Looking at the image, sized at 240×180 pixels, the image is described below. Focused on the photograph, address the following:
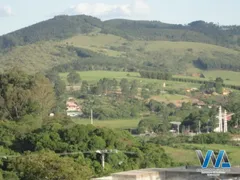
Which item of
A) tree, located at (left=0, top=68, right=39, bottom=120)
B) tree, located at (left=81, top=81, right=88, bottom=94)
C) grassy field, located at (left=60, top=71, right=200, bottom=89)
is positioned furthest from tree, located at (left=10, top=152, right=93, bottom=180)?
grassy field, located at (left=60, top=71, right=200, bottom=89)

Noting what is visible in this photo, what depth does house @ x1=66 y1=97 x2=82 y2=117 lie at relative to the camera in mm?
108725

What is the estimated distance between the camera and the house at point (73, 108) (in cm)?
10872

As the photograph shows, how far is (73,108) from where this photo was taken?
114m

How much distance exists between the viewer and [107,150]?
48.7m

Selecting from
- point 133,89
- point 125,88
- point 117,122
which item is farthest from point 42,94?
point 133,89

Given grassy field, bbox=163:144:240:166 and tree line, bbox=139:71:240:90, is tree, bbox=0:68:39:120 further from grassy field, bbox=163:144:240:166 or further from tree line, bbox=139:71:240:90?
tree line, bbox=139:71:240:90

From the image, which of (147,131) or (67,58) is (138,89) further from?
(67,58)

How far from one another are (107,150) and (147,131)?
4451 centimetres

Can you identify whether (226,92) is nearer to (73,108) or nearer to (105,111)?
(73,108)

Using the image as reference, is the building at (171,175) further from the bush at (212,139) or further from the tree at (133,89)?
the tree at (133,89)

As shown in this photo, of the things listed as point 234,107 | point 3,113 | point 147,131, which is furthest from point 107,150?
point 234,107

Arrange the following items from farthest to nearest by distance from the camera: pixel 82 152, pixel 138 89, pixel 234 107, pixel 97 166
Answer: pixel 138 89 < pixel 234 107 < pixel 82 152 < pixel 97 166

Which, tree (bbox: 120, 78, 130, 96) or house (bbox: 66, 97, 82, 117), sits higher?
tree (bbox: 120, 78, 130, 96)

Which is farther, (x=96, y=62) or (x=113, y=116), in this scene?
(x=96, y=62)
